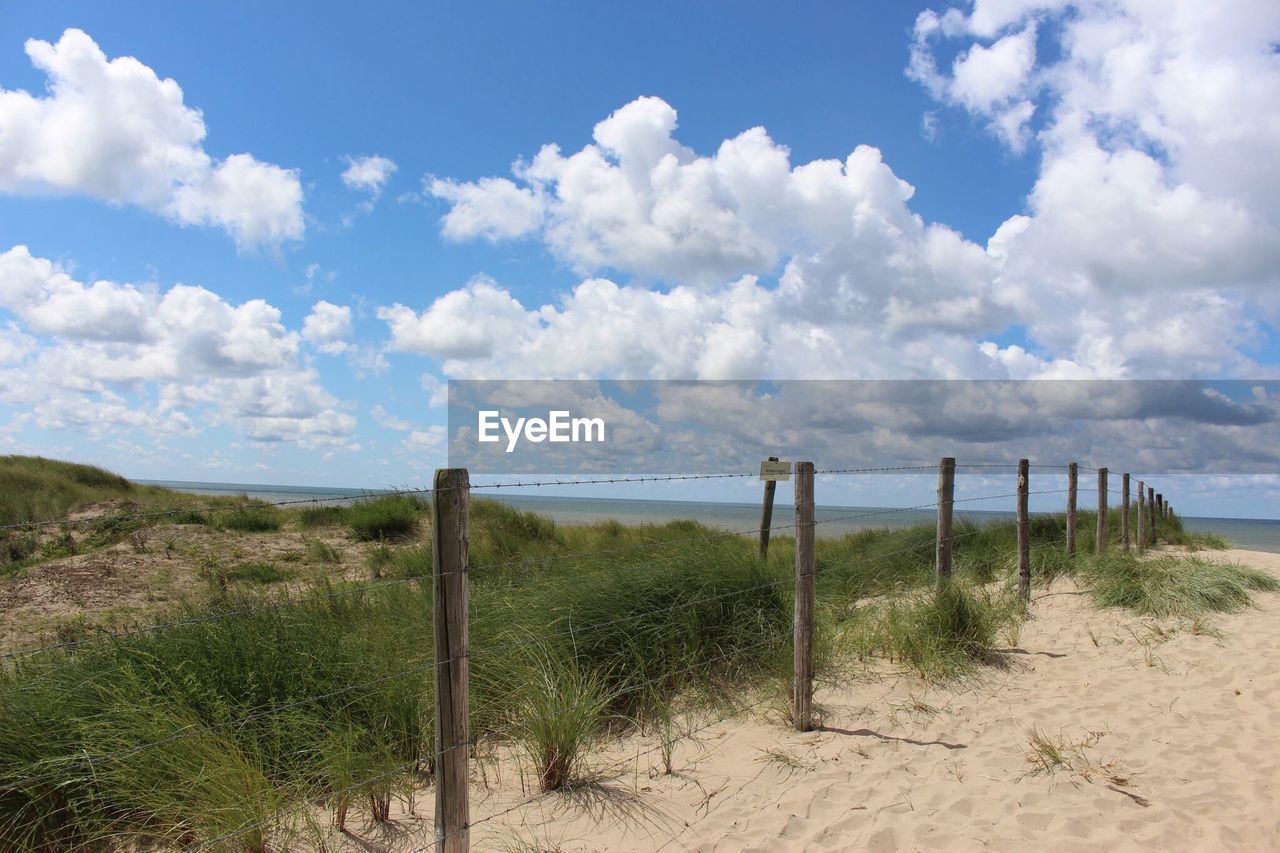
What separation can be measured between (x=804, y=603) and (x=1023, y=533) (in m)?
4.67

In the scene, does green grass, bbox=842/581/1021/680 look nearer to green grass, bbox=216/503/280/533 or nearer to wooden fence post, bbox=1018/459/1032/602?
wooden fence post, bbox=1018/459/1032/602

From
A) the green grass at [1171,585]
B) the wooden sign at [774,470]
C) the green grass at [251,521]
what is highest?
the wooden sign at [774,470]

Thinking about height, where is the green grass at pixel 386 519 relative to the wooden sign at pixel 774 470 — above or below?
below

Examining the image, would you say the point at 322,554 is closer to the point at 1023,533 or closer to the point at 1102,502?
the point at 1023,533

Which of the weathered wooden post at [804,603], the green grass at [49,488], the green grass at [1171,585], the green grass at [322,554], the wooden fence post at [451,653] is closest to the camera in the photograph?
the wooden fence post at [451,653]

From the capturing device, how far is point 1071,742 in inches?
Result: 192

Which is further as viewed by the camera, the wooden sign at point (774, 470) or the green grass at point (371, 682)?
the wooden sign at point (774, 470)

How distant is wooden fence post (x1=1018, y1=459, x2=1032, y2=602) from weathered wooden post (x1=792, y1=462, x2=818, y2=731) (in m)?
4.46

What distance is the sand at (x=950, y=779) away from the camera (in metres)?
3.76

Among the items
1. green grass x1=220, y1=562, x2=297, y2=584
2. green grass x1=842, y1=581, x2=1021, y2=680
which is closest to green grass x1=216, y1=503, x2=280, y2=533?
green grass x1=220, y1=562, x2=297, y2=584

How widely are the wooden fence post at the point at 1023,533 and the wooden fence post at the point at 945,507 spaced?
169 cm

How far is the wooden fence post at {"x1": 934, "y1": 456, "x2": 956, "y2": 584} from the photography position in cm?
723

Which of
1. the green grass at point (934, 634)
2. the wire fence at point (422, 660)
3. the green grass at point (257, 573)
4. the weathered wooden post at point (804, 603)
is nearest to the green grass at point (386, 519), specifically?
the green grass at point (257, 573)

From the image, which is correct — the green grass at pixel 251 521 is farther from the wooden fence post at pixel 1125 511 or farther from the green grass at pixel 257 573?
the wooden fence post at pixel 1125 511
